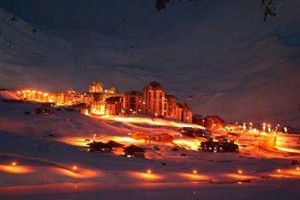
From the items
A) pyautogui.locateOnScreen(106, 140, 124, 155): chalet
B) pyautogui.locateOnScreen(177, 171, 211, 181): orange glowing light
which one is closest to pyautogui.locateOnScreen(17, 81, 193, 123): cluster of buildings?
pyautogui.locateOnScreen(106, 140, 124, 155): chalet

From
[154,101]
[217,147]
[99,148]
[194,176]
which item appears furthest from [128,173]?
[154,101]

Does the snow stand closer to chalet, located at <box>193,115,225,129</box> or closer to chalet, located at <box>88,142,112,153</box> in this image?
chalet, located at <box>88,142,112,153</box>

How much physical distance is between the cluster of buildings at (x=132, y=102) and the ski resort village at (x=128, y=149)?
114 mm

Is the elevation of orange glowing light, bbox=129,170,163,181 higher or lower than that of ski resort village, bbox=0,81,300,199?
lower

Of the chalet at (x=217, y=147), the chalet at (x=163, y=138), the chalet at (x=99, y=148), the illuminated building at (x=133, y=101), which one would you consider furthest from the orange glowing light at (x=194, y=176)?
the illuminated building at (x=133, y=101)

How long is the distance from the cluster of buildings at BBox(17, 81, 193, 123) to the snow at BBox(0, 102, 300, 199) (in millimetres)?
16747

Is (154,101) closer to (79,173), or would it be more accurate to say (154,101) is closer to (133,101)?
(133,101)

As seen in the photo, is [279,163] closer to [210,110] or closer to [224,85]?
[210,110]

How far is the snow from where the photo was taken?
17906 millimetres

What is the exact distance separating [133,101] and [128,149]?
1031 inches

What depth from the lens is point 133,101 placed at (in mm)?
55531

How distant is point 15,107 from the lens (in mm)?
42125

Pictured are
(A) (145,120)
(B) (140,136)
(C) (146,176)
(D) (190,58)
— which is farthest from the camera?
(D) (190,58)

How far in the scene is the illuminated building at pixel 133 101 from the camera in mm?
54906
